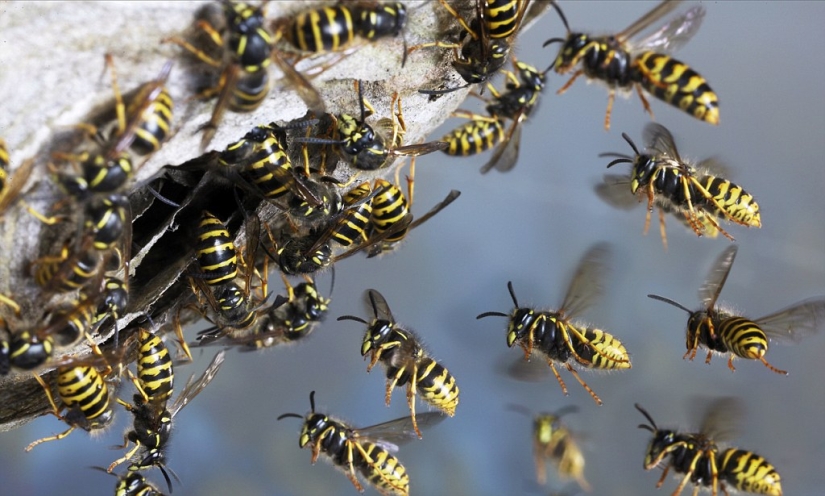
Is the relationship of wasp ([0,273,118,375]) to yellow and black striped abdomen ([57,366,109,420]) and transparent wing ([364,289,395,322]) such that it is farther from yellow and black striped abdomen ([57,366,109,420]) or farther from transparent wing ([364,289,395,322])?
transparent wing ([364,289,395,322])

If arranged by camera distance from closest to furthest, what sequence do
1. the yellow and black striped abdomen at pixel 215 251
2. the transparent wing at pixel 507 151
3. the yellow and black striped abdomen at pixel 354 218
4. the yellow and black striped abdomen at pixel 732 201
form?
1. the yellow and black striped abdomen at pixel 215 251
2. the yellow and black striped abdomen at pixel 354 218
3. the yellow and black striped abdomen at pixel 732 201
4. the transparent wing at pixel 507 151

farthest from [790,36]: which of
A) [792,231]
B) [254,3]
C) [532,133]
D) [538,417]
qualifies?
[254,3]

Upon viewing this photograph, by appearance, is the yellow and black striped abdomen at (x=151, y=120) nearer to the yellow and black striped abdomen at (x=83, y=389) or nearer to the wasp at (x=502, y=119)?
the yellow and black striped abdomen at (x=83, y=389)

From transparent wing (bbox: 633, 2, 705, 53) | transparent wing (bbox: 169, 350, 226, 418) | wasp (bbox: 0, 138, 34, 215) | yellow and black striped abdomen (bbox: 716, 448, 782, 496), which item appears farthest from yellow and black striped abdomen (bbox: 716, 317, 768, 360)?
wasp (bbox: 0, 138, 34, 215)

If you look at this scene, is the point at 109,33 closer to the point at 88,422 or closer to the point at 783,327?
the point at 88,422

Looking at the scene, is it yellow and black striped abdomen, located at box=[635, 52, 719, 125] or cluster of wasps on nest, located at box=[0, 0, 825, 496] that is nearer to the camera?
cluster of wasps on nest, located at box=[0, 0, 825, 496]

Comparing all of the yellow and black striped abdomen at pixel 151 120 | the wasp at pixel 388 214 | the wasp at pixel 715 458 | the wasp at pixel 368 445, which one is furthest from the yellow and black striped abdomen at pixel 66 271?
the wasp at pixel 715 458

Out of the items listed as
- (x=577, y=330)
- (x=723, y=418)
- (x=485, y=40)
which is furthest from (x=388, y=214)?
(x=723, y=418)
